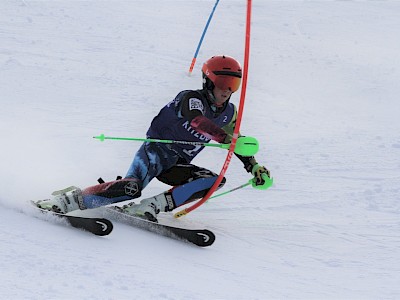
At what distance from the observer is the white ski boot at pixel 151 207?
5.22 metres

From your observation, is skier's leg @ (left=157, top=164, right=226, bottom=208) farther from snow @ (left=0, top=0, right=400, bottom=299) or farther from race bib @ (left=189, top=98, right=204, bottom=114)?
race bib @ (left=189, top=98, right=204, bottom=114)

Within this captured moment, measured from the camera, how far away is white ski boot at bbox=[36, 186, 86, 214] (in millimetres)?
5145

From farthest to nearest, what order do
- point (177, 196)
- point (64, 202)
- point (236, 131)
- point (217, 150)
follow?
1. point (217, 150)
2. point (177, 196)
3. point (64, 202)
4. point (236, 131)

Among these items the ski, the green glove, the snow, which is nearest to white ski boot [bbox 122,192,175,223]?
the snow

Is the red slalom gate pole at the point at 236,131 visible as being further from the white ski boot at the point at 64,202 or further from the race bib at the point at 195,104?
the white ski boot at the point at 64,202

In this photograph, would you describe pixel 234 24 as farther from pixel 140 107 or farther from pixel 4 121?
pixel 4 121

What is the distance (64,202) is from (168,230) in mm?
838

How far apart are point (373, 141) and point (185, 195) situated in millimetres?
4278

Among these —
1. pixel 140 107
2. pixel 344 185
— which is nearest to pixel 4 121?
pixel 140 107

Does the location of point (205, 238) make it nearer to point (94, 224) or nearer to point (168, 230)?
point (168, 230)

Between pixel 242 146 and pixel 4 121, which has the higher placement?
pixel 242 146

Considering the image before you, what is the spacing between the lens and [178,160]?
17.9ft

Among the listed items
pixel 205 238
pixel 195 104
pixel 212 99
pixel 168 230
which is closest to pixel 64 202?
pixel 168 230

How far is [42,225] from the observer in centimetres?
474
